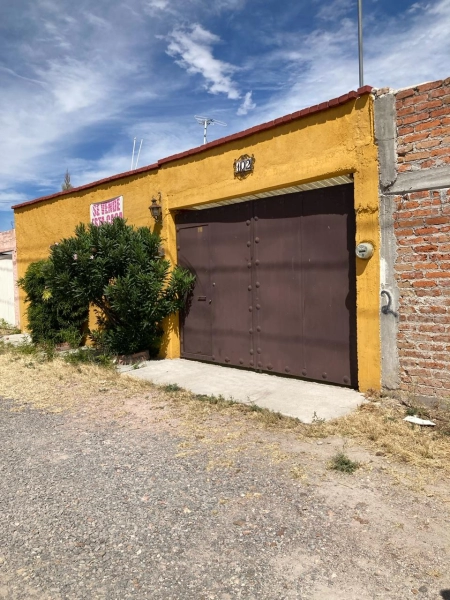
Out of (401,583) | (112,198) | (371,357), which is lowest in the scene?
(401,583)

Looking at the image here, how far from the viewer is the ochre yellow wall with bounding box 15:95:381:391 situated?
4758mm

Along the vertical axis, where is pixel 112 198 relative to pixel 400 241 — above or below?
above

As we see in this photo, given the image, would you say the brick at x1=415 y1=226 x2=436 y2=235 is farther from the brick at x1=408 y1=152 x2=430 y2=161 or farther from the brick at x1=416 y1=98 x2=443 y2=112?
the brick at x1=416 y1=98 x2=443 y2=112

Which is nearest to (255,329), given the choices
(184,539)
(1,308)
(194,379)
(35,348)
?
(194,379)

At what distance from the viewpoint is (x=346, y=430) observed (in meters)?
3.95

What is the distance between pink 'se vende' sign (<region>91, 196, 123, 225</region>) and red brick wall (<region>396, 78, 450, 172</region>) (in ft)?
16.7

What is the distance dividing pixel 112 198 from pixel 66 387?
383cm

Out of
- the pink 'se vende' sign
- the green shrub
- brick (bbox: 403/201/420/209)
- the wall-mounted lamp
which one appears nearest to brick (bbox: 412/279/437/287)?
brick (bbox: 403/201/420/209)

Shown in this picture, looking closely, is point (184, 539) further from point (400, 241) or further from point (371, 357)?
point (400, 241)

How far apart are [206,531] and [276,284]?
144 inches

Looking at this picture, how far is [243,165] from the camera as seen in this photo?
6043mm

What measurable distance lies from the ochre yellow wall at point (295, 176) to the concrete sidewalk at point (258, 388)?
41cm

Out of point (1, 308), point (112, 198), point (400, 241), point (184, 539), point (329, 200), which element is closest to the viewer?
point (184, 539)

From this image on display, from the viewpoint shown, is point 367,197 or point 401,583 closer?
point 401,583
